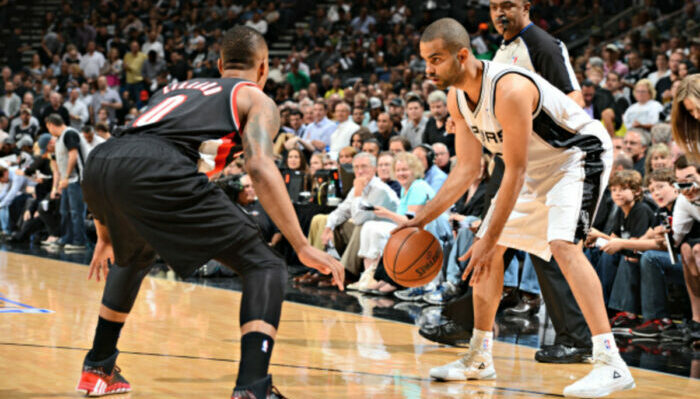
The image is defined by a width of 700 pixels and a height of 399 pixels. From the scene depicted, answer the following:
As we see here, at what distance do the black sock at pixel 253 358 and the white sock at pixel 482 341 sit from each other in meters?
1.43

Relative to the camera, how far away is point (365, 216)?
24.6ft

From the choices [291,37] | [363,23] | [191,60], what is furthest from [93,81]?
[363,23]

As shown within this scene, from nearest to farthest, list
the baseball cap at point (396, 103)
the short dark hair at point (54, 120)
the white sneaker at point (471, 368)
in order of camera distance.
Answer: the white sneaker at point (471, 368), the short dark hair at point (54, 120), the baseball cap at point (396, 103)

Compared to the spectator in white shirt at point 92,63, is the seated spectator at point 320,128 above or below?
below

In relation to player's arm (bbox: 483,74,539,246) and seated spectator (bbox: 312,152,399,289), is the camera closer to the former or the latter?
seated spectator (bbox: 312,152,399,289)

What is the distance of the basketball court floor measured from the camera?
3.70 m

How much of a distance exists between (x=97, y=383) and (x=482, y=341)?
1761 mm

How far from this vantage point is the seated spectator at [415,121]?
966 cm

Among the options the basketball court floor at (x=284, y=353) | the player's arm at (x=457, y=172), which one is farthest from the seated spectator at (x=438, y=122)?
the player's arm at (x=457, y=172)

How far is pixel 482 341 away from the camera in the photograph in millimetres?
3965

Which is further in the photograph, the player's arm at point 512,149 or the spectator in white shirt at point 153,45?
the spectator in white shirt at point 153,45

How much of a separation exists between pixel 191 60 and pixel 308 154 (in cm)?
797

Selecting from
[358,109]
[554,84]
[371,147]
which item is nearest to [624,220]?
[554,84]

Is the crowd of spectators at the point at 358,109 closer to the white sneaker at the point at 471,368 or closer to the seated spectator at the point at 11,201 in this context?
the seated spectator at the point at 11,201
